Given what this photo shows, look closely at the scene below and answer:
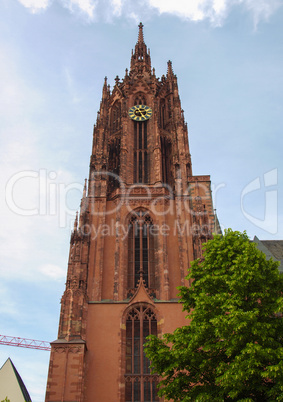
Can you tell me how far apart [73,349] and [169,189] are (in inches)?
506

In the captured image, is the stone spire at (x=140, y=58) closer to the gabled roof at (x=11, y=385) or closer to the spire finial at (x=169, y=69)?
the spire finial at (x=169, y=69)

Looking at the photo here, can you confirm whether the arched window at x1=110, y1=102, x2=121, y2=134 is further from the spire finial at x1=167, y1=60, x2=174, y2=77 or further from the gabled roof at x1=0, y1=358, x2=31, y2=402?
the gabled roof at x1=0, y1=358, x2=31, y2=402

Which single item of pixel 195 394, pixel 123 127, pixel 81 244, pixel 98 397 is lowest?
pixel 195 394

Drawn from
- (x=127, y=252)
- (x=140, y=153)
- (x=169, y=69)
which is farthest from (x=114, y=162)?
(x=169, y=69)

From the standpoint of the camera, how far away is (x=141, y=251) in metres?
25.0

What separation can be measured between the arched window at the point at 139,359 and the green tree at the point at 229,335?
7225 millimetres

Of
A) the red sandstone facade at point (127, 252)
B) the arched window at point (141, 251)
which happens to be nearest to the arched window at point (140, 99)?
the red sandstone facade at point (127, 252)

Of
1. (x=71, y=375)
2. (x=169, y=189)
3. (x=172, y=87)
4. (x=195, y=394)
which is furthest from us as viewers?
(x=172, y=87)

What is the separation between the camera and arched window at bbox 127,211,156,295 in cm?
2392

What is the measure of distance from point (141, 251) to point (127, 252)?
0.85 m

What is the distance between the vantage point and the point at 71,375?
61.3ft

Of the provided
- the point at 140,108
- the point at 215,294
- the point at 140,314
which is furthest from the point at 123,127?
the point at 215,294

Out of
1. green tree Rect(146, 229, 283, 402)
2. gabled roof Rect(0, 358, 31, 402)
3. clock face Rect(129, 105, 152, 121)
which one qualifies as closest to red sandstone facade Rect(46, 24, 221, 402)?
clock face Rect(129, 105, 152, 121)

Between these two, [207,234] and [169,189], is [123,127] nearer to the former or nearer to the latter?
[169,189]
